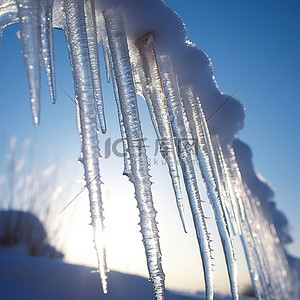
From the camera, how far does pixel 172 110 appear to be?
3.63ft

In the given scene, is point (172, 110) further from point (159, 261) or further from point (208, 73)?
point (159, 261)

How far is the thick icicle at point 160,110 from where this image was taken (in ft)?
3.73

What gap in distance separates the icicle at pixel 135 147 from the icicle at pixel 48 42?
194 mm

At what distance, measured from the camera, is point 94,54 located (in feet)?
3.24

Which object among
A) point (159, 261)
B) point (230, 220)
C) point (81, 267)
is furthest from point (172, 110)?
point (81, 267)

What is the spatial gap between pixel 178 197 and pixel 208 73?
552mm

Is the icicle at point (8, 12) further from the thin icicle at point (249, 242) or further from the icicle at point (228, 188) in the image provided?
the thin icicle at point (249, 242)

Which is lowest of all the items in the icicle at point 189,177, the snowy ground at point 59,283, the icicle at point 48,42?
the snowy ground at point 59,283

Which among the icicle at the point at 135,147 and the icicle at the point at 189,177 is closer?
the icicle at the point at 135,147

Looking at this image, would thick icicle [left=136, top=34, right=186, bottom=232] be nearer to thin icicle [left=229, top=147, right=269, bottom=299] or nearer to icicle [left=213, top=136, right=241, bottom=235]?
icicle [left=213, top=136, right=241, bottom=235]

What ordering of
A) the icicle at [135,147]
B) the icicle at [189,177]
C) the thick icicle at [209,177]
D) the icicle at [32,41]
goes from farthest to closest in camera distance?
the thick icicle at [209,177] → the icicle at [189,177] → the icicle at [135,147] → the icicle at [32,41]

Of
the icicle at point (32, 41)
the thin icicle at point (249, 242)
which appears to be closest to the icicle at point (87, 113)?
the icicle at point (32, 41)

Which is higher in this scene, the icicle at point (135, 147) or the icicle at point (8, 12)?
the icicle at point (8, 12)

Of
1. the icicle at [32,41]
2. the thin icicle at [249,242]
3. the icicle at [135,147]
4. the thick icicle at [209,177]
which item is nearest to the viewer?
the icicle at [32,41]
